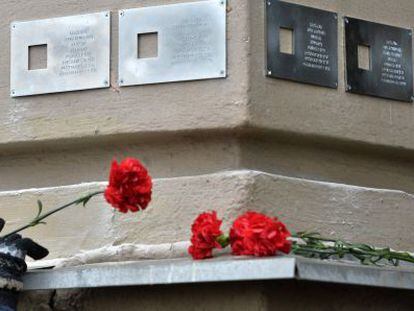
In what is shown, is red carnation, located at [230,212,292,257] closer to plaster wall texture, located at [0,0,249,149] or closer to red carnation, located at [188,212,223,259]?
red carnation, located at [188,212,223,259]

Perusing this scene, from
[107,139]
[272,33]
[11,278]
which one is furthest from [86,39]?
[11,278]

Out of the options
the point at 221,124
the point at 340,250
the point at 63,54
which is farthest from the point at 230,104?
the point at 63,54

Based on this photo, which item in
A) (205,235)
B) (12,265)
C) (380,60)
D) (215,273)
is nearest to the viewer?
(215,273)

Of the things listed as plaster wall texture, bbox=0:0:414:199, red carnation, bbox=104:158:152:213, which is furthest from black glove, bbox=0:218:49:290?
red carnation, bbox=104:158:152:213

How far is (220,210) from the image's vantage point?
5645 millimetres

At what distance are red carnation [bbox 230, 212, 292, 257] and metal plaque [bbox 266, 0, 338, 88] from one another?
0.95 m

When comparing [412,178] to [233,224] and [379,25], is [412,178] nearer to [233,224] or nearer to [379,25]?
[379,25]

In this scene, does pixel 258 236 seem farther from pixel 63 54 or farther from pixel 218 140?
pixel 63 54

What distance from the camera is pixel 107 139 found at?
6.00 m

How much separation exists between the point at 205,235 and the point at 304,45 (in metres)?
1.26

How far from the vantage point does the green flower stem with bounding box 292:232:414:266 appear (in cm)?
547

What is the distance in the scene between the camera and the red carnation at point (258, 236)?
16.6ft

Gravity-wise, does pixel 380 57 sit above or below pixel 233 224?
above

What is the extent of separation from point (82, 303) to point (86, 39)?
1.34 meters
